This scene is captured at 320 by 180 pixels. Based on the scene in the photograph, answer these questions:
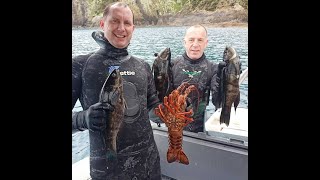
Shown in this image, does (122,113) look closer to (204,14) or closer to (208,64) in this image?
(208,64)

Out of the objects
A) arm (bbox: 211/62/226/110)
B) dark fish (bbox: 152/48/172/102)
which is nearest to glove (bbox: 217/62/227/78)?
arm (bbox: 211/62/226/110)

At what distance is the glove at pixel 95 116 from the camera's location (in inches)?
81.7

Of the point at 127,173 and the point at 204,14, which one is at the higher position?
the point at 204,14

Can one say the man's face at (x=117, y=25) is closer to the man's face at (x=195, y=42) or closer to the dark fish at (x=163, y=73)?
the dark fish at (x=163, y=73)

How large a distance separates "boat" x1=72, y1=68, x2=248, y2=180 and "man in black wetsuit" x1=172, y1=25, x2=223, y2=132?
0.05m

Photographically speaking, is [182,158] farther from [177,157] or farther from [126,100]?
[126,100]

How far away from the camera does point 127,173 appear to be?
2.12 metres

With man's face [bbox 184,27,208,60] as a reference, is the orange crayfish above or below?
below

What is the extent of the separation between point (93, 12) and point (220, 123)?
1.12 metres

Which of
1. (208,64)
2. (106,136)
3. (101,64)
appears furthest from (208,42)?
(106,136)

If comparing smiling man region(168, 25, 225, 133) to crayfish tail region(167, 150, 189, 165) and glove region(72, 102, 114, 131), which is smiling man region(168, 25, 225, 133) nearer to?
crayfish tail region(167, 150, 189, 165)

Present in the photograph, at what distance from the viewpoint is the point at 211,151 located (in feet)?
6.77

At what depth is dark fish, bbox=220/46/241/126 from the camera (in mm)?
2037

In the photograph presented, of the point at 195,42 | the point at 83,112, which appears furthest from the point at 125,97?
the point at 195,42
